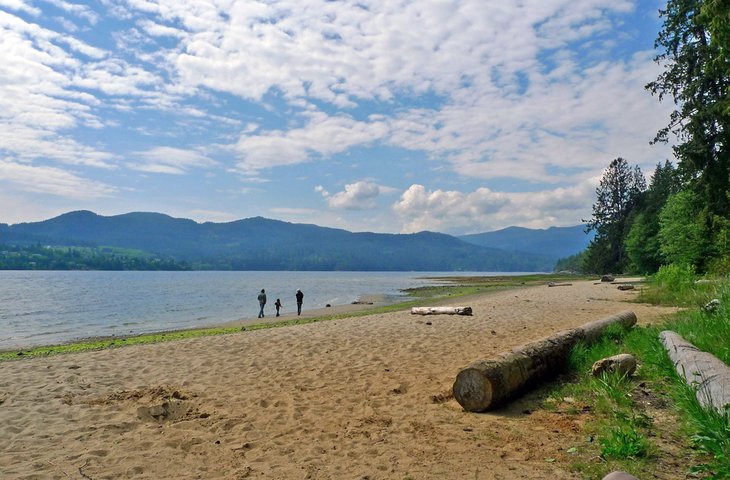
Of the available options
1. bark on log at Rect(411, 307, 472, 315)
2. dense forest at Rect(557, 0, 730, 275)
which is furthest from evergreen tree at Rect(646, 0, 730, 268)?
bark on log at Rect(411, 307, 472, 315)

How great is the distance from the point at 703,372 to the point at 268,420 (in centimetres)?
620

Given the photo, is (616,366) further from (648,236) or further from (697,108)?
(648,236)

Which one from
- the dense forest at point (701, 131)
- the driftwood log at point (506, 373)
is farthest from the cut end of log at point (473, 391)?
the dense forest at point (701, 131)

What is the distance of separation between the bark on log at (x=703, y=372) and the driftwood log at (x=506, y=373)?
6.58ft

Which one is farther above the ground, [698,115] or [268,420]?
[698,115]

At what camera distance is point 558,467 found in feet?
15.8

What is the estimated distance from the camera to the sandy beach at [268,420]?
5215 mm

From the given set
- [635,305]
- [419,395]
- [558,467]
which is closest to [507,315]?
[635,305]

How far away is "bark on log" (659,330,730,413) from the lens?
16.6 ft

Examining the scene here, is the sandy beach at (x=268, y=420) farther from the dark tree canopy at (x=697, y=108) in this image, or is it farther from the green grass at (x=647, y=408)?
the dark tree canopy at (x=697, y=108)

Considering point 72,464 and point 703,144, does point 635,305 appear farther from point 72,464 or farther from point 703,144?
point 72,464

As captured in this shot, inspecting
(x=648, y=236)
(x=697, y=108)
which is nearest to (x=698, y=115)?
(x=697, y=108)

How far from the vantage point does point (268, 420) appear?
695 cm

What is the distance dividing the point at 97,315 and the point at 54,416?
38954mm
